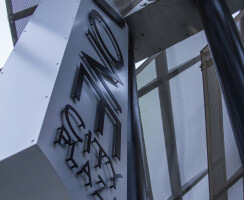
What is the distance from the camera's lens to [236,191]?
29.5 ft

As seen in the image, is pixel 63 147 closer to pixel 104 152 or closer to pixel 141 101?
pixel 104 152

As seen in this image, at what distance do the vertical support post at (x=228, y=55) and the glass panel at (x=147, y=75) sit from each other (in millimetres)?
2930

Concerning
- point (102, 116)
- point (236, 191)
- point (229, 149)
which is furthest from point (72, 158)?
point (236, 191)

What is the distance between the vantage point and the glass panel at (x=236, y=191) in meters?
8.73

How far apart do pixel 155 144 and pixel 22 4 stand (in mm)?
4295

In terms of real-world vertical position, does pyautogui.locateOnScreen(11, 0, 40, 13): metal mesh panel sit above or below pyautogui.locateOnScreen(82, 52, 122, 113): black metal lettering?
above

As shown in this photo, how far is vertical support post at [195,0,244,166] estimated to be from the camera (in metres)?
4.80

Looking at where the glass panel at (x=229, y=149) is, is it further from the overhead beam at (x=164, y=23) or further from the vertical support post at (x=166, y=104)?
the overhead beam at (x=164, y=23)

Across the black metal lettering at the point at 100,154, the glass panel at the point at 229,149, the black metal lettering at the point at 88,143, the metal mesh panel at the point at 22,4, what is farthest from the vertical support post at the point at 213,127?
the black metal lettering at the point at 88,143

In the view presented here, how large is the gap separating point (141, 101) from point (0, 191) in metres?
6.67

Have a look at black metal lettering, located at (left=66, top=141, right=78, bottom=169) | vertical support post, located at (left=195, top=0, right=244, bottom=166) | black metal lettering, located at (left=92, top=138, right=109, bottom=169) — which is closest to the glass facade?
vertical support post, located at (left=195, top=0, right=244, bottom=166)

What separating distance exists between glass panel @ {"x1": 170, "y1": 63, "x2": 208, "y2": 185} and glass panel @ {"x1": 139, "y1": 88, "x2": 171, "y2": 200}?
14.4 inches

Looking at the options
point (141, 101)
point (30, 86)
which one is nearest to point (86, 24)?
point (30, 86)

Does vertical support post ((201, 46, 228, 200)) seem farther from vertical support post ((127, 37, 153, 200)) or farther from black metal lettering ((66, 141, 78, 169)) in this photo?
black metal lettering ((66, 141, 78, 169))
